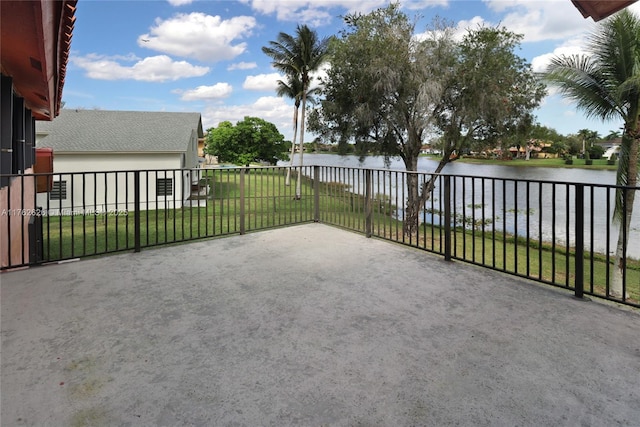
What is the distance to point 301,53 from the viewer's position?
16.7 meters

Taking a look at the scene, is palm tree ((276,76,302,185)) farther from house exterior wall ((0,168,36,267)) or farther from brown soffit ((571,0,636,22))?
brown soffit ((571,0,636,22))

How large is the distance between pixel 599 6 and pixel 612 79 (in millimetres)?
7903

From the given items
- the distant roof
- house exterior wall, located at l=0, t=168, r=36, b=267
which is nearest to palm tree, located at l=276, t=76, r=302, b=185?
the distant roof

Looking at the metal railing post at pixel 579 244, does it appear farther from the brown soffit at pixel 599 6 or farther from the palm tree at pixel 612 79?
the palm tree at pixel 612 79

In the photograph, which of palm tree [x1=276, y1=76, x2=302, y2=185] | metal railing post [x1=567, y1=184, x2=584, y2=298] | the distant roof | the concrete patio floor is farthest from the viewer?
palm tree [x1=276, y1=76, x2=302, y2=185]

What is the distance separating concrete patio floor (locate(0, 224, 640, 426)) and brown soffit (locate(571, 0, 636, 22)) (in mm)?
1772

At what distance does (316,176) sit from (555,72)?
654 cm

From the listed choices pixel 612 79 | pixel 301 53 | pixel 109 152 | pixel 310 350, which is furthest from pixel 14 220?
pixel 301 53

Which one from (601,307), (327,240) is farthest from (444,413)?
(327,240)

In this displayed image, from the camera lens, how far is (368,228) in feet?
14.7

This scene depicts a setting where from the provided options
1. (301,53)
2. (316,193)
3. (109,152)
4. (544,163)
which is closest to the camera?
(316,193)

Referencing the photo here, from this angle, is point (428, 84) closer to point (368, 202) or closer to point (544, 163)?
point (368, 202)

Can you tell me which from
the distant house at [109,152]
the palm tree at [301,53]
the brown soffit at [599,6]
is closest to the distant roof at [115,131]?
the distant house at [109,152]

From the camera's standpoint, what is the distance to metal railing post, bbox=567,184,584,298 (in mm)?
2496
